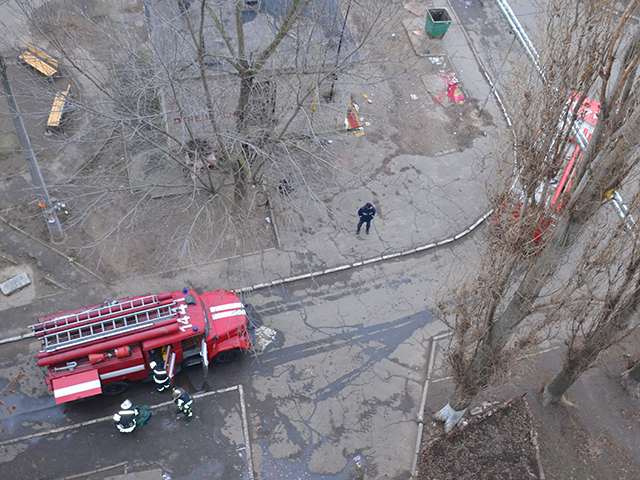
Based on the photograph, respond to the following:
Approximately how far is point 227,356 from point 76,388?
309 cm

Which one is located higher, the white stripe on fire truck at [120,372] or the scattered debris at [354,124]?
the scattered debris at [354,124]

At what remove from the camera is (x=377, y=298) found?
12.8 meters

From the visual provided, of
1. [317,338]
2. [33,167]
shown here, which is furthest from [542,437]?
[33,167]

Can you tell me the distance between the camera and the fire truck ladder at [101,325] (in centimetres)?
965

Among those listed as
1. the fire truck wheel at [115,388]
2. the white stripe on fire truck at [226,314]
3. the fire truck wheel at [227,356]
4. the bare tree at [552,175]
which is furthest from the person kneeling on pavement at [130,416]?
the bare tree at [552,175]

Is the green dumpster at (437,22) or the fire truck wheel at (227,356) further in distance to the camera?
the green dumpster at (437,22)

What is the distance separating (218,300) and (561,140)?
772 cm

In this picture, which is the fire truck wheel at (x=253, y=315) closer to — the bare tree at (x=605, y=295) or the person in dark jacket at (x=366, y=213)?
the person in dark jacket at (x=366, y=213)

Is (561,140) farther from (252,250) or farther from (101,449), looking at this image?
(101,449)

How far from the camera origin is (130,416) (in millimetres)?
9820

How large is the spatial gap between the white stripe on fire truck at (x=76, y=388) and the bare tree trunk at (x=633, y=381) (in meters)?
11.7

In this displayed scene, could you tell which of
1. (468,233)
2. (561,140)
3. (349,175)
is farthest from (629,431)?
(349,175)

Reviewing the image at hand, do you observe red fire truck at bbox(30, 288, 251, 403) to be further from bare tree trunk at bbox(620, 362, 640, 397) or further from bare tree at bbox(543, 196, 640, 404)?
bare tree trunk at bbox(620, 362, 640, 397)

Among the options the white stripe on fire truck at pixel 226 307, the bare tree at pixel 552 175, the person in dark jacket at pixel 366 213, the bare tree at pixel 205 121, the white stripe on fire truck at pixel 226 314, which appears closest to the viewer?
the bare tree at pixel 552 175
